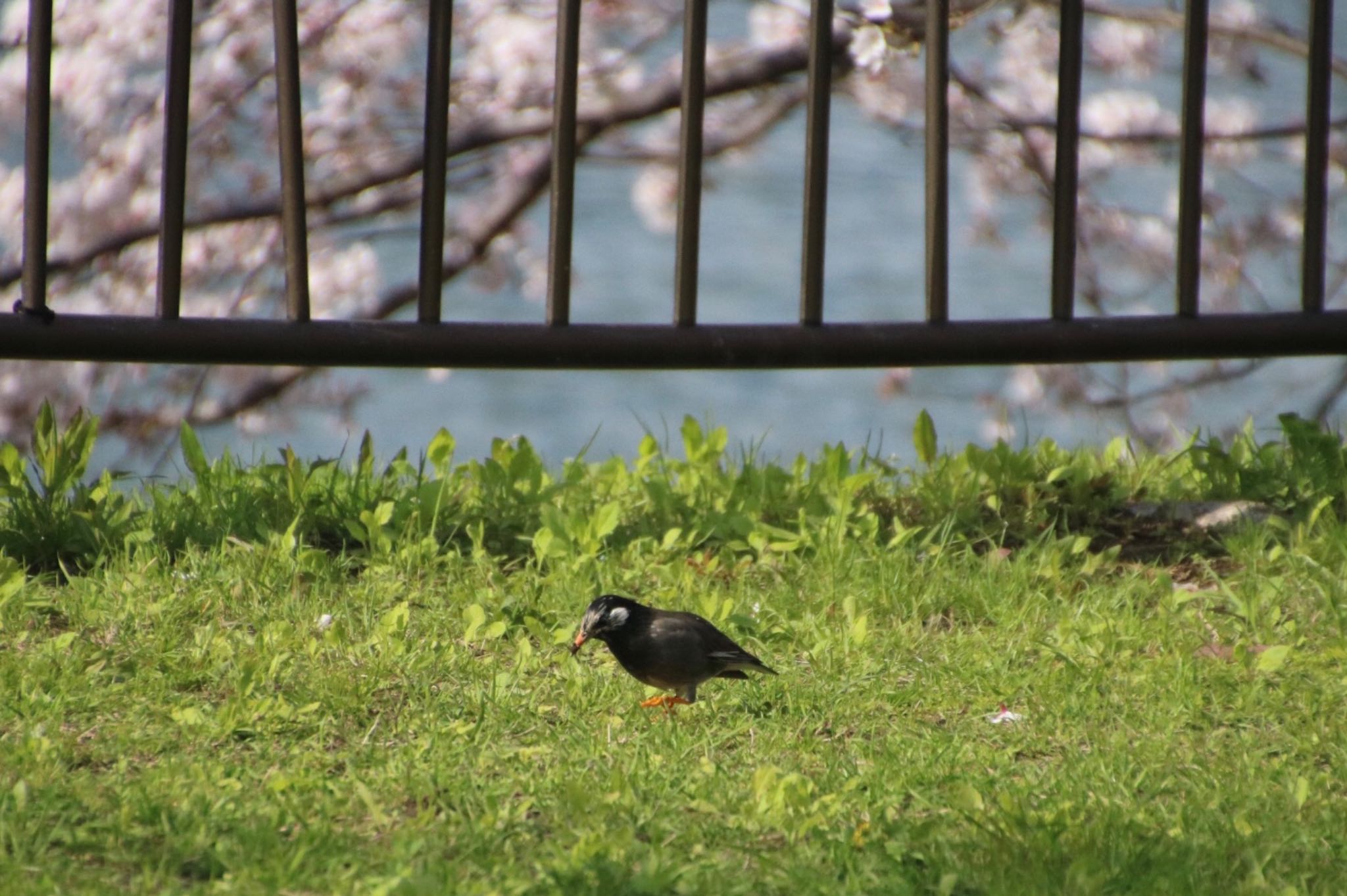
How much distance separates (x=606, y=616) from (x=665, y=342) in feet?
3.83

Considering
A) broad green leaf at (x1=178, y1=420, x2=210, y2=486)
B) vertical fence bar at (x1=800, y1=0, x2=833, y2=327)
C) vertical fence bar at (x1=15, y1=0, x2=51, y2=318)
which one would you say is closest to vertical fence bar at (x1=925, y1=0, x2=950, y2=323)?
vertical fence bar at (x1=800, y1=0, x2=833, y2=327)

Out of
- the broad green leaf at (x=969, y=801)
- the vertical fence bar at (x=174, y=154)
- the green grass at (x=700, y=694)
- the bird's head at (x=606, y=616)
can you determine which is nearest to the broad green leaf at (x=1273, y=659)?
the green grass at (x=700, y=694)

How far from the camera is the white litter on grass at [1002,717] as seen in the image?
375 cm

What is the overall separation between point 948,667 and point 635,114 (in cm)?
394

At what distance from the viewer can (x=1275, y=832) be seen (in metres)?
3.09

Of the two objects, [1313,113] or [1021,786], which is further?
[1313,113]

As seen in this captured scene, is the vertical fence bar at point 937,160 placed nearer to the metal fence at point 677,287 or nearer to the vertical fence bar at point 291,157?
the metal fence at point 677,287

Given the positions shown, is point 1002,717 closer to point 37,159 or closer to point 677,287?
point 677,287

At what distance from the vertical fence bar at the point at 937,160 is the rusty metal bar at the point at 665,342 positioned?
0.38ft

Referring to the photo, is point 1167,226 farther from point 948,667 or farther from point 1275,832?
point 1275,832

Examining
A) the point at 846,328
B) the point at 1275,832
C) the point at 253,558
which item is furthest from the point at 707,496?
the point at 1275,832

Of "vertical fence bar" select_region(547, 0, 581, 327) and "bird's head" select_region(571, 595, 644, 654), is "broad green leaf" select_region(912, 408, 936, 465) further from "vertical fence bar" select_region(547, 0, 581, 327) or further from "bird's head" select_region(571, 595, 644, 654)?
"bird's head" select_region(571, 595, 644, 654)

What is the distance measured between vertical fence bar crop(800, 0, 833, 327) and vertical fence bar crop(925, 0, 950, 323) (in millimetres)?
311

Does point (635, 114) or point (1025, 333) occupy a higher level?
point (635, 114)
